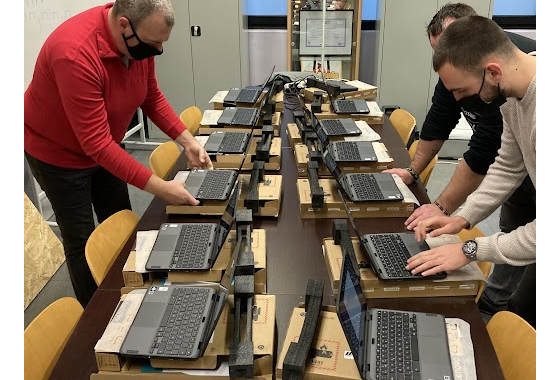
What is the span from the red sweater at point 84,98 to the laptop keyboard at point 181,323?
678 millimetres

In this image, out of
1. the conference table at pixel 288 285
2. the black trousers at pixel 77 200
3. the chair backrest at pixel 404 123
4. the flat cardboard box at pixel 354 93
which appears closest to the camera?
the conference table at pixel 288 285

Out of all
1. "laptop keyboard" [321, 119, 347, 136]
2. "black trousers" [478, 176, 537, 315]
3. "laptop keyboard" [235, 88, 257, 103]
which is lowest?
"black trousers" [478, 176, 537, 315]

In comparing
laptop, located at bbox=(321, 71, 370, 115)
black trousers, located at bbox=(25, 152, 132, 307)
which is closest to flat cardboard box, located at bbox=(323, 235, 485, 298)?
black trousers, located at bbox=(25, 152, 132, 307)

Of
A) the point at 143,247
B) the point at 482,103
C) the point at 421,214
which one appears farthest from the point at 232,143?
the point at 482,103

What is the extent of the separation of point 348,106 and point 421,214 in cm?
146

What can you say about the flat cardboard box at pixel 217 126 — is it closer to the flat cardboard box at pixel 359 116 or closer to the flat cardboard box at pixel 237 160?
the flat cardboard box at pixel 359 116

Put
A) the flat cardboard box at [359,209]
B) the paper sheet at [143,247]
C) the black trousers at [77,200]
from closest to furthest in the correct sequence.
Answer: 1. the paper sheet at [143,247]
2. the flat cardboard box at [359,209]
3. the black trousers at [77,200]

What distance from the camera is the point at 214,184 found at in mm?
1977

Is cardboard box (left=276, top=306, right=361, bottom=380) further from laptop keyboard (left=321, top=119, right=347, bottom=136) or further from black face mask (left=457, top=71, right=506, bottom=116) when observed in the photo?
laptop keyboard (left=321, top=119, right=347, bottom=136)

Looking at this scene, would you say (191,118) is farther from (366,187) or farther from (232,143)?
(366,187)

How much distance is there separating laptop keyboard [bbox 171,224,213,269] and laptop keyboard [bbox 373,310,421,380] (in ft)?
1.89

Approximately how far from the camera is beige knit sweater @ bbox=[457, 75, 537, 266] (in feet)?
4.52

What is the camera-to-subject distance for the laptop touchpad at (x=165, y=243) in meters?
1.52

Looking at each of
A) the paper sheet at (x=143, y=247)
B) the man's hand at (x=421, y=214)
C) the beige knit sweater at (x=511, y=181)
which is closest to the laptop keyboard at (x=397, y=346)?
the beige knit sweater at (x=511, y=181)
